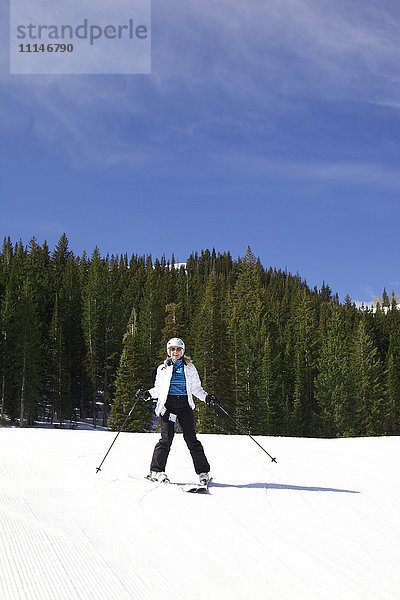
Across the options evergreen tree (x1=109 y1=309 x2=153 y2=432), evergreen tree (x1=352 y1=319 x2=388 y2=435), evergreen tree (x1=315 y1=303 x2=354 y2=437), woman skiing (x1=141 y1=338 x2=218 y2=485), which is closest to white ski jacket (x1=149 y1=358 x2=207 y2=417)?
woman skiing (x1=141 y1=338 x2=218 y2=485)

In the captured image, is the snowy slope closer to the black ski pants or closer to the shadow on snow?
the shadow on snow

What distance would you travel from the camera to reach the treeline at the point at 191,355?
49969 mm

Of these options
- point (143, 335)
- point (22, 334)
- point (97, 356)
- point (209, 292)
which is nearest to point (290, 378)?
point (209, 292)

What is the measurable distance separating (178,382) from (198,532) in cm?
262

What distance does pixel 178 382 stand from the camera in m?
7.18

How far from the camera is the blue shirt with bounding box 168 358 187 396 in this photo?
714cm

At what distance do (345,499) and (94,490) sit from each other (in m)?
3.13

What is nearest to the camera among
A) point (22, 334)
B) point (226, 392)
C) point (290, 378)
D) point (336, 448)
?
point (336, 448)

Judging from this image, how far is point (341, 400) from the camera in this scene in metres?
61.2

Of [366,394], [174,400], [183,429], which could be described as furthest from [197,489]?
[366,394]

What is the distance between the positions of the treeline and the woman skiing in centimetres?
3871

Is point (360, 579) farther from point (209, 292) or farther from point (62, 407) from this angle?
point (209, 292)

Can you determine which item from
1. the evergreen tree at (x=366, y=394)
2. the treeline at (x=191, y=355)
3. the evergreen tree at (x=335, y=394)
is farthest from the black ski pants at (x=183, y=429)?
the evergreen tree at (x=366, y=394)

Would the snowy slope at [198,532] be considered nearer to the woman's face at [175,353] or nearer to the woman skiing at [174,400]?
the woman skiing at [174,400]
